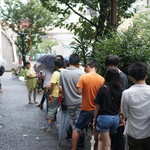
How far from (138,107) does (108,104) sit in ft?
2.50

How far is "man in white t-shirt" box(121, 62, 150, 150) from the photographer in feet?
11.1

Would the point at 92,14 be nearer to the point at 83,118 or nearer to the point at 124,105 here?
the point at 83,118

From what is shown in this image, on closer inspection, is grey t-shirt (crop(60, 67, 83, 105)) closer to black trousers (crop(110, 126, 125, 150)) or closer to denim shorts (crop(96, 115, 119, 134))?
black trousers (crop(110, 126, 125, 150))

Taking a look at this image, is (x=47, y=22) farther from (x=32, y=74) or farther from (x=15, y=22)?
(x=32, y=74)

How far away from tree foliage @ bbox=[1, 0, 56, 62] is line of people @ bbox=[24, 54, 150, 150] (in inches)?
871

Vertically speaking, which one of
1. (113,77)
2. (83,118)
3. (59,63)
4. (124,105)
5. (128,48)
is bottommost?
(83,118)

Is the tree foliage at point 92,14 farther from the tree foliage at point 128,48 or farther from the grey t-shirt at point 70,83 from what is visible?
the grey t-shirt at point 70,83

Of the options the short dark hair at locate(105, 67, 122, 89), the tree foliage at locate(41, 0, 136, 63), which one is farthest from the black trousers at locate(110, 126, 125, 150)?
the tree foliage at locate(41, 0, 136, 63)

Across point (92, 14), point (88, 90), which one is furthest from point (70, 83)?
point (92, 14)

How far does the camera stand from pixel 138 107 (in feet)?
11.1

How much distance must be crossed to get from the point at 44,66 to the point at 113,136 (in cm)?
371

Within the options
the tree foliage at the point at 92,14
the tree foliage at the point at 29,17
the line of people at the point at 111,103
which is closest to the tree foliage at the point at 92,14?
the tree foliage at the point at 92,14

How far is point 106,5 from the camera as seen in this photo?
9039mm

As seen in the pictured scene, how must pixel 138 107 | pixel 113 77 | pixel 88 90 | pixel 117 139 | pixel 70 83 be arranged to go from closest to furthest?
pixel 138 107, pixel 113 77, pixel 117 139, pixel 88 90, pixel 70 83
